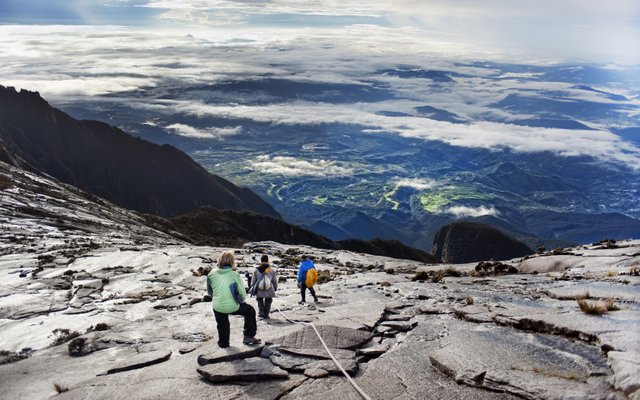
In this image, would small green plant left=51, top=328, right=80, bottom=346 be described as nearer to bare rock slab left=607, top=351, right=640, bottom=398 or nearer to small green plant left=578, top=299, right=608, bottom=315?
bare rock slab left=607, top=351, right=640, bottom=398

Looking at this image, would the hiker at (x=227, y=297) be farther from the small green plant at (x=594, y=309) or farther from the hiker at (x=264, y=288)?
the small green plant at (x=594, y=309)

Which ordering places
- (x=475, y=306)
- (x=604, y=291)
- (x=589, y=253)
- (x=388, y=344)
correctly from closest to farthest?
(x=388, y=344) < (x=475, y=306) < (x=604, y=291) < (x=589, y=253)

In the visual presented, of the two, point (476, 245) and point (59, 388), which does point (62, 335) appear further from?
point (476, 245)

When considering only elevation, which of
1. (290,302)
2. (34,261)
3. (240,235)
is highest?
(290,302)

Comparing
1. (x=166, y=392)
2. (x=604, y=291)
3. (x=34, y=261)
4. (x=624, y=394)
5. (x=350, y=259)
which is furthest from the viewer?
(x=350, y=259)

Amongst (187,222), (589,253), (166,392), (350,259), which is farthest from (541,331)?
(187,222)

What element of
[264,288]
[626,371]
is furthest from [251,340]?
[626,371]

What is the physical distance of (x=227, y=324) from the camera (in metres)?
12.9

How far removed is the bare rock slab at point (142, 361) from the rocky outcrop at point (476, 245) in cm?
17201

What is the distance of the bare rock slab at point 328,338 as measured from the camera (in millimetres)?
12414

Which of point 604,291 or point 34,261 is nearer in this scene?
point 604,291

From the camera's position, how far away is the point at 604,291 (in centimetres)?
1741

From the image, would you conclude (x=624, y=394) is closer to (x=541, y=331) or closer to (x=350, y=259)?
(x=541, y=331)

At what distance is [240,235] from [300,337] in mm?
92341
